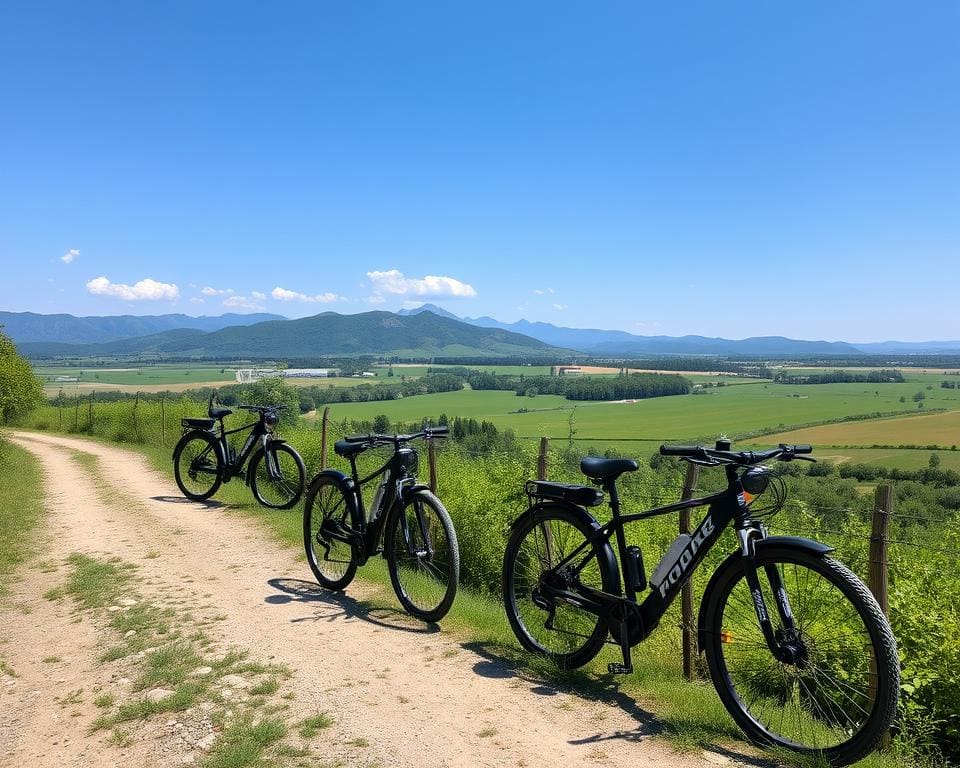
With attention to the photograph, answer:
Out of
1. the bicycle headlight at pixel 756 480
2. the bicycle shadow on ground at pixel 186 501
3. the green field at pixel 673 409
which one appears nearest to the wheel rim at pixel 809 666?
the bicycle headlight at pixel 756 480

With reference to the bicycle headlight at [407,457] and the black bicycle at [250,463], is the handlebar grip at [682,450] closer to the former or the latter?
the bicycle headlight at [407,457]

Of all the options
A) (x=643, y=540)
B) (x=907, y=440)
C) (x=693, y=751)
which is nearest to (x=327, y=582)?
(x=693, y=751)

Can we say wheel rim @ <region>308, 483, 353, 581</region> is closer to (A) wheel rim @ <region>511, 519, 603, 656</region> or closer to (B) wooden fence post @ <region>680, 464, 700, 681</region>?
(A) wheel rim @ <region>511, 519, 603, 656</region>

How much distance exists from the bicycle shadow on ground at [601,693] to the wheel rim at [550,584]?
183 millimetres

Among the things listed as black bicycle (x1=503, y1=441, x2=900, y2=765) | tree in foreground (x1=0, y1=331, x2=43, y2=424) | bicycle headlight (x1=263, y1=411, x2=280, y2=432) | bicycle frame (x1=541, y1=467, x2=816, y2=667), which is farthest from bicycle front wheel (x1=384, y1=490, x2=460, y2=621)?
tree in foreground (x1=0, y1=331, x2=43, y2=424)

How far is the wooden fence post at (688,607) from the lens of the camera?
14.5 feet

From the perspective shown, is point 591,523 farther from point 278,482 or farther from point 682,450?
point 278,482

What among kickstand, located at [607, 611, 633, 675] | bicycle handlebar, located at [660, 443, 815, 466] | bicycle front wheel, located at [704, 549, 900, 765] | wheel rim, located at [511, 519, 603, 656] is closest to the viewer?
bicycle front wheel, located at [704, 549, 900, 765]

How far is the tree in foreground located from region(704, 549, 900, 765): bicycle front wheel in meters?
21.4

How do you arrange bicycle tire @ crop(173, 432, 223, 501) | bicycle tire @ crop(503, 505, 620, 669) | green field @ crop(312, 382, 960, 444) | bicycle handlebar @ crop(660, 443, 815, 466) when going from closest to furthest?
bicycle handlebar @ crop(660, 443, 815, 466), bicycle tire @ crop(503, 505, 620, 669), bicycle tire @ crop(173, 432, 223, 501), green field @ crop(312, 382, 960, 444)

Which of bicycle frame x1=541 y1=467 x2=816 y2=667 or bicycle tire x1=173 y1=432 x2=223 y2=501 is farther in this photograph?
bicycle tire x1=173 y1=432 x2=223 y2=501

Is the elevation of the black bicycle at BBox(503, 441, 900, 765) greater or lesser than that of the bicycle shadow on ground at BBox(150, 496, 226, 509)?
greater

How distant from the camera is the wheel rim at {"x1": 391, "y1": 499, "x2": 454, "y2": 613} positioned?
5.17m

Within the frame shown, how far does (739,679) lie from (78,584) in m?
6.14
